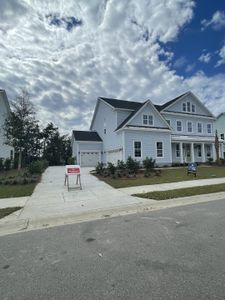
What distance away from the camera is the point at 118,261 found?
3.33 metres

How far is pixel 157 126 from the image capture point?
24.4 m

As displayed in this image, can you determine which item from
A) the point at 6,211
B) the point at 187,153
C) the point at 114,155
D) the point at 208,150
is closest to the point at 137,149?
the point at 114,155

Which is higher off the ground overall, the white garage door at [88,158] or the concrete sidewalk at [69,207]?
the white garage door at [88,158]

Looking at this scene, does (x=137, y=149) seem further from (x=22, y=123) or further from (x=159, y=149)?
(x=22, y=123)

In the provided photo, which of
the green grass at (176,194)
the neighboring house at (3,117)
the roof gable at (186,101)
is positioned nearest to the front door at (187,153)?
the roof gable at (186,101)

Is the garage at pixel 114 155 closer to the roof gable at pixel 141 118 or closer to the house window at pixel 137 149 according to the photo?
the house window at pixel 137 149

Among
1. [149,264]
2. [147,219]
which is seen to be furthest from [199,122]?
[149,264]

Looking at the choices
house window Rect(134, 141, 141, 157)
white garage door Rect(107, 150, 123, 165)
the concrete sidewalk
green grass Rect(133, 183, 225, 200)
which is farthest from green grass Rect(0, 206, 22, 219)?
house window Rect(134, 141, 141, 157)

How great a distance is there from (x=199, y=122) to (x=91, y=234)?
29481 mm

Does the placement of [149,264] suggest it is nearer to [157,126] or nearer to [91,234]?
[91,234]

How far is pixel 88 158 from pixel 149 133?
973 centimetres

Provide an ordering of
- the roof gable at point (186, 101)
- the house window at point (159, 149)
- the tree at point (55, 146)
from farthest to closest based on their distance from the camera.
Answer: the tree at point (55, 146) < the roof gable at point (186, 101) < the house window at point (159, 149)

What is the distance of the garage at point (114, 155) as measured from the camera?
23.2m

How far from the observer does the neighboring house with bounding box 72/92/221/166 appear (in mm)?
23016
